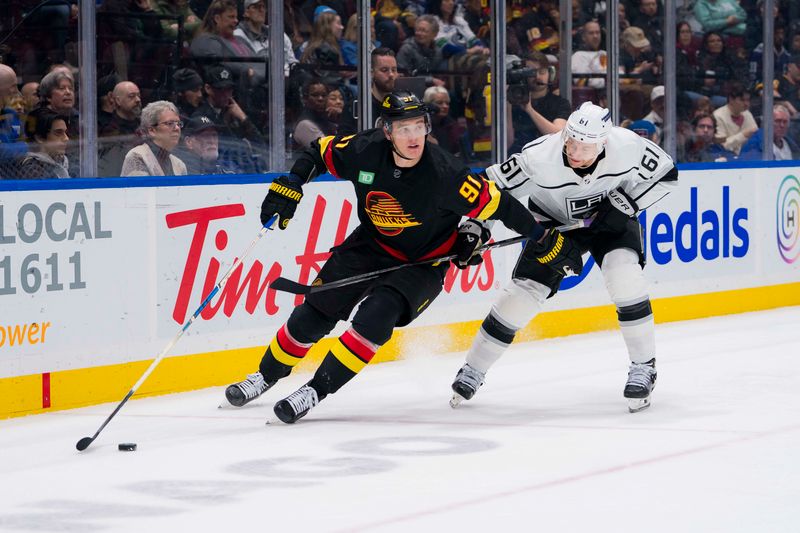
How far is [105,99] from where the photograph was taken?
239 inches

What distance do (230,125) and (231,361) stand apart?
→ 1.11 m

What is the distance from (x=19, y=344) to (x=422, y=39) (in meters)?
3.06

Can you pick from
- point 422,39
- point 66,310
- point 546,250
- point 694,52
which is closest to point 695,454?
point 546,250

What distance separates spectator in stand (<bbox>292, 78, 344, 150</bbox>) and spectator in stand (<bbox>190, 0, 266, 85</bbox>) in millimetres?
290

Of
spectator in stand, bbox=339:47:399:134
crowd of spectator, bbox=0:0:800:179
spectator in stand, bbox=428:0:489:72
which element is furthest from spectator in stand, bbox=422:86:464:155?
spectator in stand, bbox=339:47:399:134

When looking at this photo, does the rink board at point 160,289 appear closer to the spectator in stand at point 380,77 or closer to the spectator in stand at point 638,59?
the spectator in stand at point 380,77

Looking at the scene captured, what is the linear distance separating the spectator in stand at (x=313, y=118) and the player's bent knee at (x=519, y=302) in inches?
71.1

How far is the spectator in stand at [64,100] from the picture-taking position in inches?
230

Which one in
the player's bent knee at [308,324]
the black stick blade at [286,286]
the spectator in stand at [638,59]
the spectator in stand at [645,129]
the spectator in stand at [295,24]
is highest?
the spectator in stand at [295,24]

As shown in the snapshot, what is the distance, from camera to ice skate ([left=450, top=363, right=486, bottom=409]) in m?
5.57

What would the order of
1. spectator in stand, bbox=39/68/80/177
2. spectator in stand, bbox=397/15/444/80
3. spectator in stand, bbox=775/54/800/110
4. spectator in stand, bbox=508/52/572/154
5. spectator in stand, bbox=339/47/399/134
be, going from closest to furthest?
spectator in stand, bbox=39/68/80/177, spectator in stand, bbox=339/47/399/134, spectator in stand, bbox=397/15/444/80, spectator in stand, bbox=508/52/572/154, spectator in stand, bbox=775/54/800/110

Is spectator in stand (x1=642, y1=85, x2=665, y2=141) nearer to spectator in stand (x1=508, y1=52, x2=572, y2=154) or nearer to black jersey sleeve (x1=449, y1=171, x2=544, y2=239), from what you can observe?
spectator in stand (x1=508, y1=52, x2=572, y2=154)

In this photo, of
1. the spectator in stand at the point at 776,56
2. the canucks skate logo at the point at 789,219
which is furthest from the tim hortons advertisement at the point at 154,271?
the spectator in stand at the point at 776,56

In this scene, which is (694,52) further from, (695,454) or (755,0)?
(695,454)
